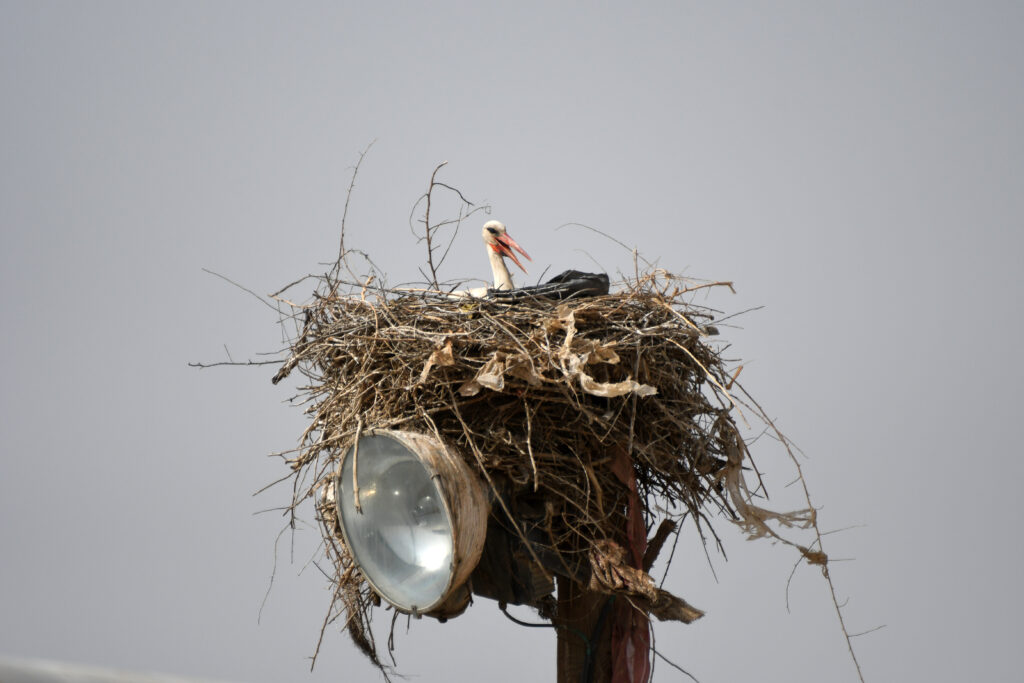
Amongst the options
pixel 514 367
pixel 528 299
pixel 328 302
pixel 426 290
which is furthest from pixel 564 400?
pixel 328 302

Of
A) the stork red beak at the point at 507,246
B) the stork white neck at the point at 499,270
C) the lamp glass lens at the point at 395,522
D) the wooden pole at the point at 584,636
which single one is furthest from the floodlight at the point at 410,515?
the stork red beak at the point at 507,246

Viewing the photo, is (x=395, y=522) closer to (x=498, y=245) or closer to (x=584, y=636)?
(x=584, y=636)

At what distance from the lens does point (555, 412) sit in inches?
89.8

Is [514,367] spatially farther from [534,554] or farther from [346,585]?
[346,585]

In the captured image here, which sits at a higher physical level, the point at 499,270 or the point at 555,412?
the point at 499,270

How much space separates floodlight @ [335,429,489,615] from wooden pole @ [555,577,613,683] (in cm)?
47

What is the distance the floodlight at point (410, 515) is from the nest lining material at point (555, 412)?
7 centimetres

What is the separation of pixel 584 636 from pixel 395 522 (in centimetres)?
63

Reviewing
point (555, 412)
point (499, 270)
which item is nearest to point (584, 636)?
point (555, 412)

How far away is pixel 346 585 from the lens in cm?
245

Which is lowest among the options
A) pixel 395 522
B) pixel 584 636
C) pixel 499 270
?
pixel 584 636

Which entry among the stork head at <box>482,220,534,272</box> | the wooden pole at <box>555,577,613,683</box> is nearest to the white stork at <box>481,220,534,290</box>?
the stork head at <box>482,220,534,272</box>

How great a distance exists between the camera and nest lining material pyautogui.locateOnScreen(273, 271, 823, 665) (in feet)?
7.04

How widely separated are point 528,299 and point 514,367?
0.35 m
